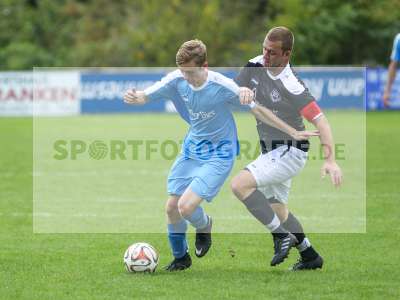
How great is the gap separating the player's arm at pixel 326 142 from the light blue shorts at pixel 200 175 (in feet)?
2.68

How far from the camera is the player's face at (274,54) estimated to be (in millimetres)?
6988

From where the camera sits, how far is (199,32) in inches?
1543

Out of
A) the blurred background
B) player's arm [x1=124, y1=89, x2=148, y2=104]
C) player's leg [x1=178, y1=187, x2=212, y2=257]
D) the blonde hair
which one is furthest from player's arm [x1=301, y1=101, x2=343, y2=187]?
the blurred background

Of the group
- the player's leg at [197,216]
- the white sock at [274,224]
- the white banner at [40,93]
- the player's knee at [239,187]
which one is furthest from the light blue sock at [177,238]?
the white banner at [40,93]

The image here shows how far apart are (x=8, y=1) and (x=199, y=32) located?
37.0 feet

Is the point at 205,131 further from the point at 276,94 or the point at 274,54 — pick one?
the point at 274,54

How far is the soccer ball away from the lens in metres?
7.05

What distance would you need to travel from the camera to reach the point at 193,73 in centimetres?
701

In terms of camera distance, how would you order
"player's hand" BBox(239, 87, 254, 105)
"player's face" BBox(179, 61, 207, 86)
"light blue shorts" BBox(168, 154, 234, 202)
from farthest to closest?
"light blue shorts" BBox(168, 154, 234, 202)
"player's face" BBox(179, 61, 207, 86)
"player's hand" BBox(239, 87, 254, 105)

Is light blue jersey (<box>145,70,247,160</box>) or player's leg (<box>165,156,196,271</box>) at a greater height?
light blue jersey (<box>145,70,247,160</box>)

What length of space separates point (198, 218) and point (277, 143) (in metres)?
0.89

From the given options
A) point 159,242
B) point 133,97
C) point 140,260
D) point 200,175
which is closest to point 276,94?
point 200,175

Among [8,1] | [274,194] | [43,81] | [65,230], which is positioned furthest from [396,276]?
[8,1]

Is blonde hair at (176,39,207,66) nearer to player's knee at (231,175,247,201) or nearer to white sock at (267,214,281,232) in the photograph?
player's knee at (231,175,247,201)
